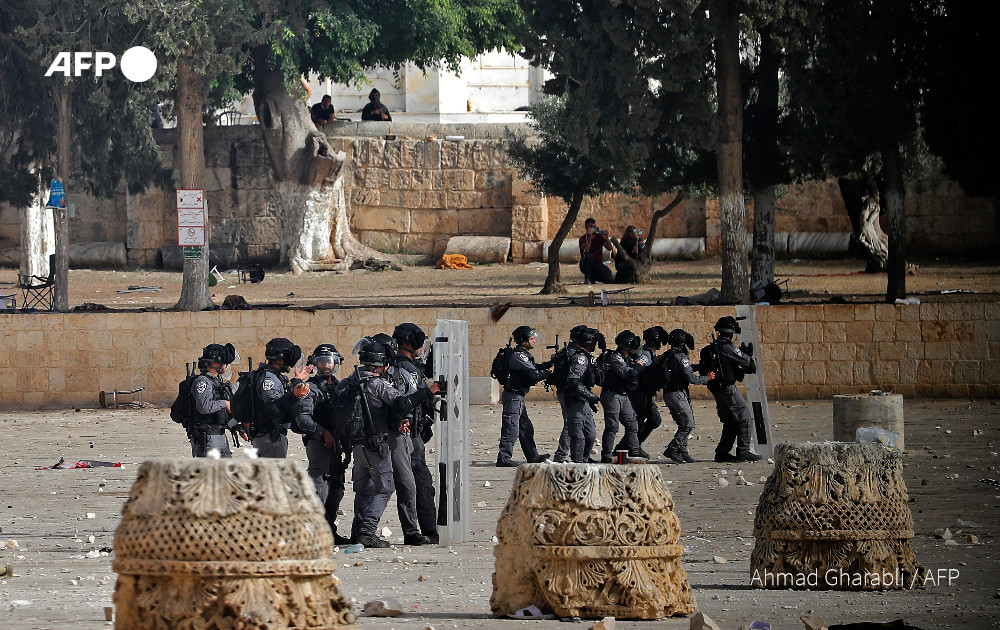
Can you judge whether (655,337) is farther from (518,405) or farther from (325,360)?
(325,360)

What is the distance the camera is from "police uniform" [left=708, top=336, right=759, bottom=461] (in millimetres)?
15375

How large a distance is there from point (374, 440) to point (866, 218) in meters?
21.5

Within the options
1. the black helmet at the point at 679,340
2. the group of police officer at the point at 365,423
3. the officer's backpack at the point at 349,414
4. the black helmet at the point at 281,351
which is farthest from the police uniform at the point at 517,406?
the officer's backpack at the point at 349,414

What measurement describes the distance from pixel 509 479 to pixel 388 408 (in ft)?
13.3

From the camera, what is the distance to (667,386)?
1559 cm

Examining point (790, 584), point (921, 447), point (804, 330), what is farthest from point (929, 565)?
point (804, 330)

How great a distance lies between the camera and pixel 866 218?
97.9 ft

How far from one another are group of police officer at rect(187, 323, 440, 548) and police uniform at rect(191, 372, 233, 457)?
0.5 inches

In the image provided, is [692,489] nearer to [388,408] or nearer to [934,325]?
[388,408]

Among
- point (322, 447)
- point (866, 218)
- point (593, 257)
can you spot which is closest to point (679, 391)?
point (322, 447)

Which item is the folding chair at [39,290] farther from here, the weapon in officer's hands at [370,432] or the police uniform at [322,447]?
the weapon in officer's hands at [370,432]

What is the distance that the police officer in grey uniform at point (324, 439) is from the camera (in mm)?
10688

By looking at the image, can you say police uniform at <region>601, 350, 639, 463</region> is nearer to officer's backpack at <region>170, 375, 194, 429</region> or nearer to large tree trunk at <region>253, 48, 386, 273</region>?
officer's backpack at <region>170, 375, 194, 429</region>

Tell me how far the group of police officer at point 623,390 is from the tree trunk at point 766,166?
892 cm
